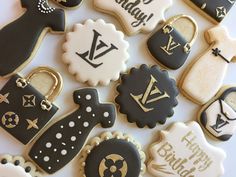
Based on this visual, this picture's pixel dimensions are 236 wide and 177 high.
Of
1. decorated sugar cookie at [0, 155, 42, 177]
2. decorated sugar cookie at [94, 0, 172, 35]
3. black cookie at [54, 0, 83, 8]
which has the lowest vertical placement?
decorated sugar cookie at [0, 155, 42, 177]

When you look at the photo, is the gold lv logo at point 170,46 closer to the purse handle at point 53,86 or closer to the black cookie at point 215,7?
the black cookie at point 215,7

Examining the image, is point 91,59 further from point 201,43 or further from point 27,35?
point 201,43

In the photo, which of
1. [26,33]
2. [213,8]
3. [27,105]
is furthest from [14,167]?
[213,8]

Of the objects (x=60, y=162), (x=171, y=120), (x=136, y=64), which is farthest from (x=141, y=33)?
(x=60, y=162)

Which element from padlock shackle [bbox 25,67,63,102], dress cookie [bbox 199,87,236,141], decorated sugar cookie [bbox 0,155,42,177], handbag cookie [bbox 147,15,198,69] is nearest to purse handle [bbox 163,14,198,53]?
handbag cookie [bbox 147,15,198,69]

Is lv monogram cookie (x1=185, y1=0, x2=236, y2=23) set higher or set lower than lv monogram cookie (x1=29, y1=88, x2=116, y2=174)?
higher

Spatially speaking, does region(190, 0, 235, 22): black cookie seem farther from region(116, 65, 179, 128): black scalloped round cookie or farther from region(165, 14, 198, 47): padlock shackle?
region(116, 65, 179, 128): black scalloped round cookie
